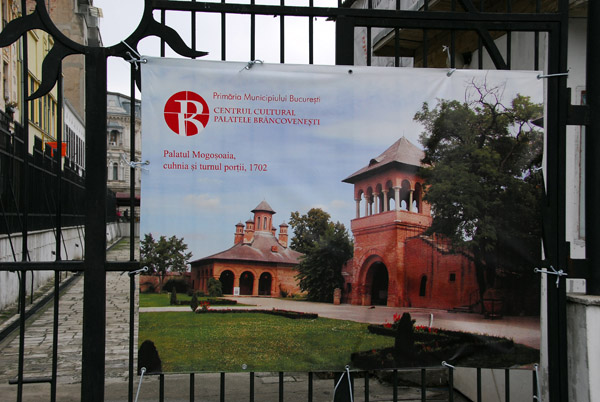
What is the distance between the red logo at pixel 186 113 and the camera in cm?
327

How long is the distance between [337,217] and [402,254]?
1.70ft

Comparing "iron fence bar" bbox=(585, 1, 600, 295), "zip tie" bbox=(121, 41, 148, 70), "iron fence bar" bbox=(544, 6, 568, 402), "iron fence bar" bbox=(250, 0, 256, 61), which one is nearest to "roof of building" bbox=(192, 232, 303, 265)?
"iron fence bar" bbox=(250, 0, 256, 61)

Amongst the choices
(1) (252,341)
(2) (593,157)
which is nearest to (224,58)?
(1) (252,341)

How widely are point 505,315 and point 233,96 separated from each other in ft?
7.43

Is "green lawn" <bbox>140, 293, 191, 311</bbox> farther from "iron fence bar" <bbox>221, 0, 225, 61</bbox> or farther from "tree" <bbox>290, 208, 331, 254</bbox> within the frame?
"iron fence bar" <bbox>221, 0, 225, 61</bbox>

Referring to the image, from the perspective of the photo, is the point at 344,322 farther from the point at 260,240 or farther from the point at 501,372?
the point at 501,372

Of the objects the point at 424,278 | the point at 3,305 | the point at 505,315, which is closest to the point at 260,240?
the point at 424,278

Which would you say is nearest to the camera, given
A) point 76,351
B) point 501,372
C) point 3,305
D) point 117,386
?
point 501,372

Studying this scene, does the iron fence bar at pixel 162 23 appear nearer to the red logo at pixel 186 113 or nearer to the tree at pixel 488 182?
the red logo at pixel 186 113

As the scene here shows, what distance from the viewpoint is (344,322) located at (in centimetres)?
348

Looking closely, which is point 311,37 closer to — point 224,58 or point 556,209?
point 224,58

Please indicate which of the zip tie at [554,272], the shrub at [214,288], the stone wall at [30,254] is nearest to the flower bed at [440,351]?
the zip tie at [554,272]

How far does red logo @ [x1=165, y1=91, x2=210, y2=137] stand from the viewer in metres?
3.27

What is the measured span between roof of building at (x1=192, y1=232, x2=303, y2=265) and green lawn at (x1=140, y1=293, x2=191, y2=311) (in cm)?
22
